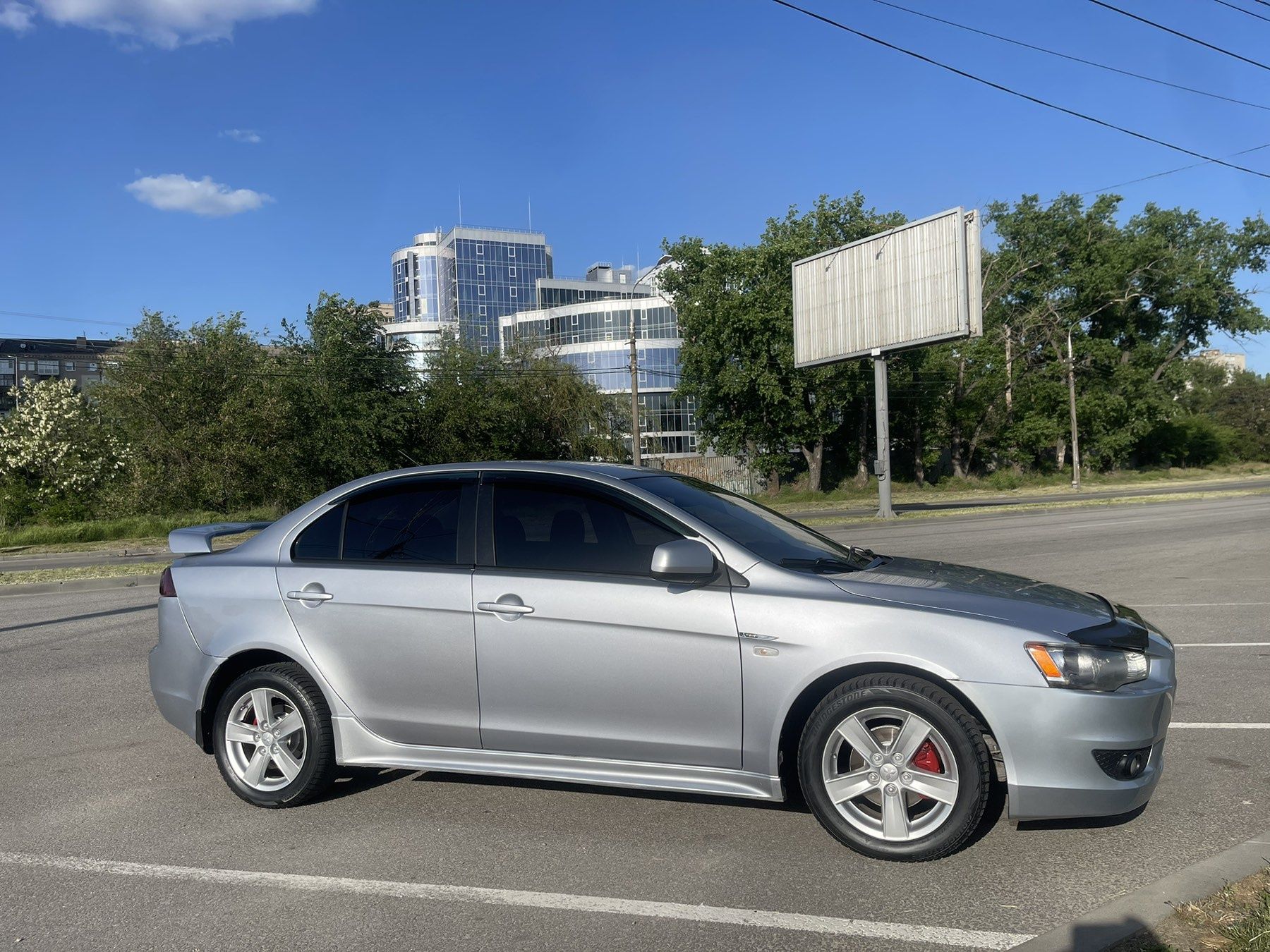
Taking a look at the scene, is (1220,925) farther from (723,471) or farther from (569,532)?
(723,471)

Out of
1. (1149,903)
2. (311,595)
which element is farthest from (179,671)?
(1149,903)

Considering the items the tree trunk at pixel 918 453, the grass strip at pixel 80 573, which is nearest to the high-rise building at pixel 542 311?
the tree trunk at pixel 918 453

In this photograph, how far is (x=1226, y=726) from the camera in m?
6.00

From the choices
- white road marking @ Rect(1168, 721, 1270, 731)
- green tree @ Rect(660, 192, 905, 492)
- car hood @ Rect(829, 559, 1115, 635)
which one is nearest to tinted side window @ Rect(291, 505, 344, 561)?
car hood @ Rect(829, 559, 1115, 635)

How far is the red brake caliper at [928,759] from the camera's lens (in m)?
4.02

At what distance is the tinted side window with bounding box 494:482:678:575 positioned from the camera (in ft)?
15.3

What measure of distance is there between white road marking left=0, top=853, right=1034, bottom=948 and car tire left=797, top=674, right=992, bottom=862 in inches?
22.2

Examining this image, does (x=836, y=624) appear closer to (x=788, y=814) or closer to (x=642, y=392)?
(x=788, y=814)

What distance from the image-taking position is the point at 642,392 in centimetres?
9106

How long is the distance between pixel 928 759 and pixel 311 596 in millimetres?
2985

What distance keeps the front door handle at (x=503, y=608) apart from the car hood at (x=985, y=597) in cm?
137

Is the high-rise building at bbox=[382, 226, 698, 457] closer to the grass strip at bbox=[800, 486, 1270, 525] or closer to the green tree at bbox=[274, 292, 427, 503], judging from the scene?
the green tree at bbox=[274, 292, 427, 503]

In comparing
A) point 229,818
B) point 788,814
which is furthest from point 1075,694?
point 229,818

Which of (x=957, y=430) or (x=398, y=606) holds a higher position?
(x=957, y=430)
